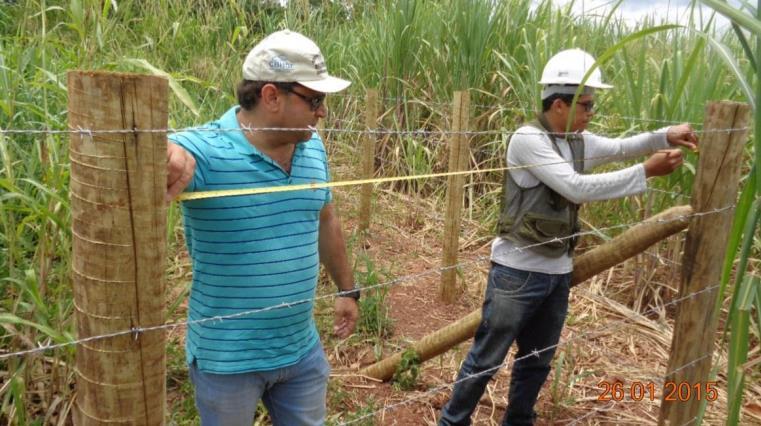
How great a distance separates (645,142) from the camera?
7.54 feet

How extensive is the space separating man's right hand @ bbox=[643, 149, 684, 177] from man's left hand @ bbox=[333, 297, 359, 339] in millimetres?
1054

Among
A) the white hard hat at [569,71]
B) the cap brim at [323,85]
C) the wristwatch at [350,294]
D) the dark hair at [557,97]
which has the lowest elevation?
the wristwatch at [350,294]

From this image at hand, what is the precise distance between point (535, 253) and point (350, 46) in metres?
3.91

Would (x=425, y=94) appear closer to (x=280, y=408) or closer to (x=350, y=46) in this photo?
(x=350, y=46)

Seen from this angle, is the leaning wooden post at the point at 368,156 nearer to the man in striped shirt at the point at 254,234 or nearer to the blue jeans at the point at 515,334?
the blue jeans at the point at 515,334

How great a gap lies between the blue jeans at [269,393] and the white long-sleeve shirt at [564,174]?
2.65ft

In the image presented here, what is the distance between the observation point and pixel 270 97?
1.51 meters

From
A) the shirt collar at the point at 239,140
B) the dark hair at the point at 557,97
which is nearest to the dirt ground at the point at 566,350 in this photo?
the dark hair at the point at 557,97

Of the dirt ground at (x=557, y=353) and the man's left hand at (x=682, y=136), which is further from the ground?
the man's left hand at (x=682, y=136)

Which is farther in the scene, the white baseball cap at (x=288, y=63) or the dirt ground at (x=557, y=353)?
the dirt ground at (x=557, y=353)

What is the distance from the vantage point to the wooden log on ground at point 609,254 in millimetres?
2000

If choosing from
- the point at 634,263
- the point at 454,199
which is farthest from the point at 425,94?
the point at 634,263

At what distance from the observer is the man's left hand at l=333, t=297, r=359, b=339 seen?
6.21ft

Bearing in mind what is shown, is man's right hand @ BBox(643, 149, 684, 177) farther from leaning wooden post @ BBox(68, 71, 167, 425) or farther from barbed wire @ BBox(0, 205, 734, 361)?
leaning wooden post @ BBox(68, 71, 167, 425)
